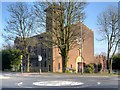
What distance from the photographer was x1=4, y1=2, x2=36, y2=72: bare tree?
977 inches

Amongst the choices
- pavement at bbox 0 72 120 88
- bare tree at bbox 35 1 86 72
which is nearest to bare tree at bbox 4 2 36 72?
bare tree at bbox 35 1 86 72

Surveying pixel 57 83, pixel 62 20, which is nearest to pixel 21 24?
pixel 62 20

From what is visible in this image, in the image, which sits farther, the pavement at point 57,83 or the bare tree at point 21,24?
the bare tree at point 21,24

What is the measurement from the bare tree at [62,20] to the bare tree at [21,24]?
1561 mm

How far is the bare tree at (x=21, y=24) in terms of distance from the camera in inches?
977

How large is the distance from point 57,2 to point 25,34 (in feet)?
17.2

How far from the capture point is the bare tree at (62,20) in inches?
931

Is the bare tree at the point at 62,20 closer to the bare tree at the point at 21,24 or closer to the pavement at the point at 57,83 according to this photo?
the bare tree at the point at 21,24

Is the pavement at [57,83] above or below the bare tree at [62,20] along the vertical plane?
below

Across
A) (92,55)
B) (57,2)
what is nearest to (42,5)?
(57,2)

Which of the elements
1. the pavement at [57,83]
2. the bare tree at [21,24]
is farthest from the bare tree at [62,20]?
the pavement at [57,83]

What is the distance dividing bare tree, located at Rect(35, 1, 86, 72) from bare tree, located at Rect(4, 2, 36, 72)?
1.56 m

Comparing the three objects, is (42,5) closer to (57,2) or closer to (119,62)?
(57,2)

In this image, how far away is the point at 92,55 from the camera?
38.3 metres
